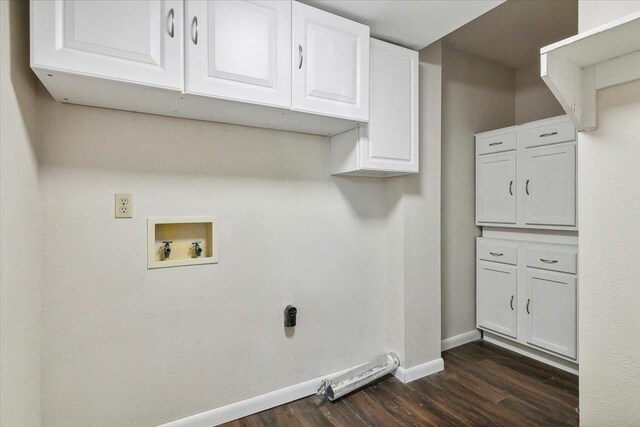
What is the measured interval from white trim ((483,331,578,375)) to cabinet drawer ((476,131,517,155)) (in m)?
1.67

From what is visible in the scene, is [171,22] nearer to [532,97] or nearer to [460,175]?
[460,175]

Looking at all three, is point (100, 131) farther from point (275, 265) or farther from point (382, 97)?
point (382, 97)

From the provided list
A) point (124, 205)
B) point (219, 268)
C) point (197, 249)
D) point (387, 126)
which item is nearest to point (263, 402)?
point (219, 268)

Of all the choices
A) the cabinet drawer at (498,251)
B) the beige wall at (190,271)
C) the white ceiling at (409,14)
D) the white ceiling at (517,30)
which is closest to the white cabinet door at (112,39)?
the beige wall at (190,271)

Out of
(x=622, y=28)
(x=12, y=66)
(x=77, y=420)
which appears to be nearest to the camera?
(x=622, y=28)

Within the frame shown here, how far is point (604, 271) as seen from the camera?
1240 millimetres

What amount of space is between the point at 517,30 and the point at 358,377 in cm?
293

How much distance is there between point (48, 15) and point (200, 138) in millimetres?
775

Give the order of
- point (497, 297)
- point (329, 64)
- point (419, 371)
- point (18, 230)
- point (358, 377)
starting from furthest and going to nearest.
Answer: point (497, 297), point (419, 371), point (358, 377), point (329, 64), point (18, 230)

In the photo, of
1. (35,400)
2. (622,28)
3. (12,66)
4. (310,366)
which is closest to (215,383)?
(310,366)

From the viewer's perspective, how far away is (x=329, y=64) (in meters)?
1.77

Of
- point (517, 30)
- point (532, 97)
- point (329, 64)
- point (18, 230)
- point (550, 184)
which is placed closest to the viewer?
point (18, 230)

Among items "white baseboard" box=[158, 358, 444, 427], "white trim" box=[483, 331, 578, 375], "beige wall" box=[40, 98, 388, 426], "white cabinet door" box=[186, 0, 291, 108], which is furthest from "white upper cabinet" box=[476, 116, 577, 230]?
"white cabinet door" box=[186, 0, 291, 108]

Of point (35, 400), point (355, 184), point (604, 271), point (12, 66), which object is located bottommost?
point (35, 400)
